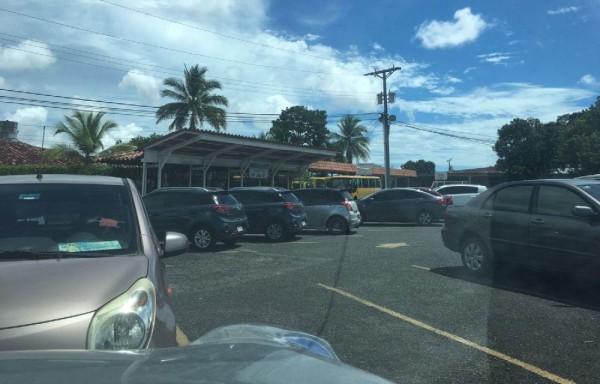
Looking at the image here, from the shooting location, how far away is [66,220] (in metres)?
3.96

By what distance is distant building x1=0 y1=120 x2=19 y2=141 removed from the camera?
38.1 meters

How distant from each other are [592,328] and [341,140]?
174 ft

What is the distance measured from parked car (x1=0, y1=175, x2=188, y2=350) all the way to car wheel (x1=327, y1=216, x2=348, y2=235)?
40.3 ft

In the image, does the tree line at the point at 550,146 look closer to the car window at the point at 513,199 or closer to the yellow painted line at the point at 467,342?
the car window at the point at 513,199

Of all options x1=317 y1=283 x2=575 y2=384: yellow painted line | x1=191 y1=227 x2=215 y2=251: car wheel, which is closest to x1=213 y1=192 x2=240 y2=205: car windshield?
x1=191 y1=227 x2=215 y2=251: car wheel

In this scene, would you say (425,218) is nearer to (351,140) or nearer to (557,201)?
(557,201)

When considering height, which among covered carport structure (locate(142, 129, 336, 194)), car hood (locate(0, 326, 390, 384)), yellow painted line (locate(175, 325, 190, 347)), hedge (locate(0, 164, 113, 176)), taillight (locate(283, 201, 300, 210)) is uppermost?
covered carport structure (locate(142, 129, 336, 194))

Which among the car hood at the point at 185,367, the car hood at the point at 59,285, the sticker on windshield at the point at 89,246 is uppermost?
the sticker on windshield at the point at 89,246

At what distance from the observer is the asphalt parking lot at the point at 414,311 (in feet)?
14.8

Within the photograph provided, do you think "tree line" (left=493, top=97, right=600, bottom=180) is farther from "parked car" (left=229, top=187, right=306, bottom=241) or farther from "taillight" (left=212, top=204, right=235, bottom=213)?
"taillight" (left=212, top=204, right=235, bottom=213)

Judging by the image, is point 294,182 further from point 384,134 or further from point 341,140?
point 341,140

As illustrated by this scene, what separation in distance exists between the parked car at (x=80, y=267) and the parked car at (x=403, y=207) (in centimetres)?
1647

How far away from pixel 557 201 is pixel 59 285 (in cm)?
691

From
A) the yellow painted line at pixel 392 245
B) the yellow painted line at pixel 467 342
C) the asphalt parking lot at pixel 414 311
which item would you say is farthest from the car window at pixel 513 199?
the yellow painted line at pixel 392 245
